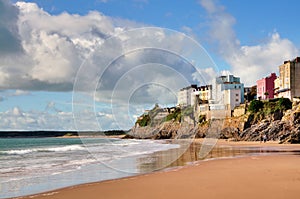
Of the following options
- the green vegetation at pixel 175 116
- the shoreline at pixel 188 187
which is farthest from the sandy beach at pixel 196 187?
the green vegetation at pixel 175 116

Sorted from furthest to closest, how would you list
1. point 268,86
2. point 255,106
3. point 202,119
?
point 202,119 → point 268,86 → point 255,106

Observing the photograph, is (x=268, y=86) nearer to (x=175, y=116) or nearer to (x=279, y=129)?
(x=279, y=129)

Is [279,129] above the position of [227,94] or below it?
below

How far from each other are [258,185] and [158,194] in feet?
9.05

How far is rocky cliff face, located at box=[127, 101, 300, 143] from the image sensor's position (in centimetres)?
3788

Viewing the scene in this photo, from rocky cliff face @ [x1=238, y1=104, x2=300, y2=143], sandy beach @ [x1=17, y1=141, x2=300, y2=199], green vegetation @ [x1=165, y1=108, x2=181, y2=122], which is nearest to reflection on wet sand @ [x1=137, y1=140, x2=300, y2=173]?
sandy beach @ [x1=17, y1=141, x2=300, y2=199]

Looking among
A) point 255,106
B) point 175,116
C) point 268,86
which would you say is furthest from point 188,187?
point 175,116

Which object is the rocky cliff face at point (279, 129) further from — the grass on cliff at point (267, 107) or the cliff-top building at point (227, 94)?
the cliff-top building at point (227, 94)

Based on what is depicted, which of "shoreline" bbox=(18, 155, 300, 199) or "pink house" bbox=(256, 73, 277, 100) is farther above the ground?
"pink house" bbox=(256, 73, 277, 100)

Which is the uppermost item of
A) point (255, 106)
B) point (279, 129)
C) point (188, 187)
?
point (255, 106)

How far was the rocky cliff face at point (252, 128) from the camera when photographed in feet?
124

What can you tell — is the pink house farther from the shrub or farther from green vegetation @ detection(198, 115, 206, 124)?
green vegetation @ detection(198, 115, 206, 124)

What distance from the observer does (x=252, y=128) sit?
47.8 meters

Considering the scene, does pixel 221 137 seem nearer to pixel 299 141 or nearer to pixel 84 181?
pixel 299 141
